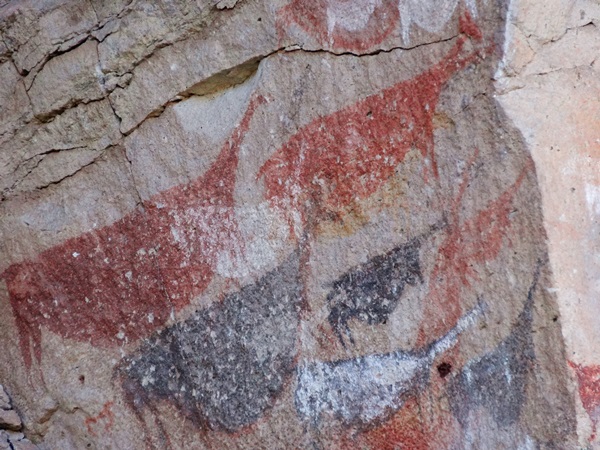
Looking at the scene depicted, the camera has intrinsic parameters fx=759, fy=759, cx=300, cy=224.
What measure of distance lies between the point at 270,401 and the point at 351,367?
0.21 m

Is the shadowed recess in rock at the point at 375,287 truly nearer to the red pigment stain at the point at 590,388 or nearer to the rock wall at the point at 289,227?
the rock wall at the point at 289,227

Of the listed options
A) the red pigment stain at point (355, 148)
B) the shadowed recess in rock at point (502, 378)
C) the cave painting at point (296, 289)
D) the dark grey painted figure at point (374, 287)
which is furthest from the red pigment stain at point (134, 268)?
the shadowed recess in rock at point (502, 378)

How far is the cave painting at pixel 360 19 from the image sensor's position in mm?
1485

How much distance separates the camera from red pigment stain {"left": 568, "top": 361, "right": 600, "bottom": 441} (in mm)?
1335

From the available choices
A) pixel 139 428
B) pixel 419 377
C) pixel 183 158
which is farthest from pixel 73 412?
pixel 419 377

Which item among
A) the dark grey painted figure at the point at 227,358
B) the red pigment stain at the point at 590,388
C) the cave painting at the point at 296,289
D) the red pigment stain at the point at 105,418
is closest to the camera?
the red pigment stain at the point at 590,388

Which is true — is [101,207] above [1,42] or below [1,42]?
below

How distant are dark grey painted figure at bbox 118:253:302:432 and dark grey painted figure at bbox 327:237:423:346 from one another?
4.0 inches

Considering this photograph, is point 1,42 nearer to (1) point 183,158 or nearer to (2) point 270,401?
(1) point 183,158

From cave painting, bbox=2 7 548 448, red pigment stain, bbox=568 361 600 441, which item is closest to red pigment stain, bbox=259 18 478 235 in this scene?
cave painting, bbox=2 7 548 448

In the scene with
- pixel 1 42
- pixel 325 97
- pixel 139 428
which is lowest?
pixel 139 428

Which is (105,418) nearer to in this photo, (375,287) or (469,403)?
(375,287)

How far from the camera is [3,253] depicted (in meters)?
1.97

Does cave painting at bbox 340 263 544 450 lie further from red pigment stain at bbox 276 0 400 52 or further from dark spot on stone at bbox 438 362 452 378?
red pigment stain at bbox 276 0 400 52
